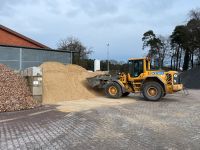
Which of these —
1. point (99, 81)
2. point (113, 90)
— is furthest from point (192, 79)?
point (113, 90)

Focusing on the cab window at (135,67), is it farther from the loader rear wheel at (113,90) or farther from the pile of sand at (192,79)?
the pile of sand at (192,79)

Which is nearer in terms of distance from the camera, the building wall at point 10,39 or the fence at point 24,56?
Result: the fence at point 24,56

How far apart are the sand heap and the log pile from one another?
5.49 feet

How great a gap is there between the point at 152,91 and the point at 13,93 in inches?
318

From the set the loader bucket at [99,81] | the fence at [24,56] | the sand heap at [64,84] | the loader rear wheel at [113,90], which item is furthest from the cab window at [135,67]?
the fence at [24,56]

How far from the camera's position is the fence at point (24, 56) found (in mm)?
29219

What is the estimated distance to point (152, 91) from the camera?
20.1 m

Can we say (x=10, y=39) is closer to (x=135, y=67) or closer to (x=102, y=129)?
(x=135, y=67)

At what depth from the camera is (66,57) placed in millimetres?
35062

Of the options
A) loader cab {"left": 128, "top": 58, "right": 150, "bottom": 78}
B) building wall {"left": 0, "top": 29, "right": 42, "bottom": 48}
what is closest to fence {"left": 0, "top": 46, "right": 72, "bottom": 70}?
building wall {"left": 0, "top": 29, "right": 42, "bottom": 48}

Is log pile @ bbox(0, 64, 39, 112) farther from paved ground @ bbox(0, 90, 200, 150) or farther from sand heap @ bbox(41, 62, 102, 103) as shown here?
sand heap @ bbox(41, 62, 102, 103)

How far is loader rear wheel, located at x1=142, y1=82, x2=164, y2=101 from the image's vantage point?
19.9 metres

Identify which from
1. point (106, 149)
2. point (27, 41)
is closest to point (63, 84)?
point (106, 149)

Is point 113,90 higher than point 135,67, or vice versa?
point 135,67
